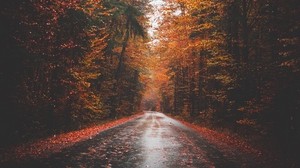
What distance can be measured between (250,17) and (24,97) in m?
13.8

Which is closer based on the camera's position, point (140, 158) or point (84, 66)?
point (140, 158)

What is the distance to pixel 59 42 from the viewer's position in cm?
1402

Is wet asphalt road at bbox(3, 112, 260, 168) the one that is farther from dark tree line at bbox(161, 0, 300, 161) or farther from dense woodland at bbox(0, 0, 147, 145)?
dense woodland at bbox(0, 0, 147, 145)

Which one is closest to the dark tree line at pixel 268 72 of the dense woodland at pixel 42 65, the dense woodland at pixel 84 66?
the dense woodland at pixel 84 66

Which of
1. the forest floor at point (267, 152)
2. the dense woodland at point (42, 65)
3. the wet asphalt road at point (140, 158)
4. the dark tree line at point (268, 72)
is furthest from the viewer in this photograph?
the dark tree line at point (268, 72)

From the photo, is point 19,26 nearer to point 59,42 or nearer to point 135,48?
point 59,42

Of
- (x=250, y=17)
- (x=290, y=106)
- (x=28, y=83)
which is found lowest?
(x=290, y=106)

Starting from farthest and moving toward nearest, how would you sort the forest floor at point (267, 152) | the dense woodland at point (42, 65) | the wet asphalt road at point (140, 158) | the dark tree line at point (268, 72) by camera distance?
the dark tree line at point (268, 72) → the dense woodland at point (42, 65) → the forest floor at point (267, 152) → the wet asphalt road at point (140, 158)

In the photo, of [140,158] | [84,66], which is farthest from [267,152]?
[84,66]

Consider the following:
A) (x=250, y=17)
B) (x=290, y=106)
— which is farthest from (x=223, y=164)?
(x=250, y=17)

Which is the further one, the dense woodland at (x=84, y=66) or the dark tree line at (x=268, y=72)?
the dark tree line at (x=268, y=72)

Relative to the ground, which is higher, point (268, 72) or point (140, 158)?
point (268, 72)

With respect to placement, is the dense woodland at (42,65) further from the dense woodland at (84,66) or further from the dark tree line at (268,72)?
the dark tree line at (268,72)

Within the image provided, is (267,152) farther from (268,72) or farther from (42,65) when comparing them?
(42,65)
